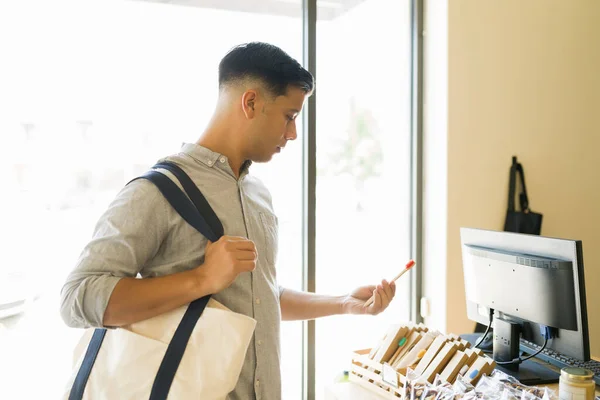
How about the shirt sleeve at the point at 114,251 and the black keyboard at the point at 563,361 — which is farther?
the black keyboard at the point at 563,361

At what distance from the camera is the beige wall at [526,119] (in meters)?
2.44

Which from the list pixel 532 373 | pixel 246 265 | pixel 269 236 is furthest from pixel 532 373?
pixel 246 265

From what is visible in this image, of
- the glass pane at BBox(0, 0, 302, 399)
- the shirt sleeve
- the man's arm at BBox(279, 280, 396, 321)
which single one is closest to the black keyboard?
the man's arm at BBox(279, 280, 396, 321)

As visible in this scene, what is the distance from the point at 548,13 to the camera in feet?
8.77

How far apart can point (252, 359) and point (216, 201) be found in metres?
0.38

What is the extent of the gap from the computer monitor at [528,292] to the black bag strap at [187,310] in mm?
937

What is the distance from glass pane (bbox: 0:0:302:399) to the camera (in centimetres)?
171

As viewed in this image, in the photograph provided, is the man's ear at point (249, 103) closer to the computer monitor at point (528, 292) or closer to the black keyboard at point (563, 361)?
the computer monitor at point (528, 292)

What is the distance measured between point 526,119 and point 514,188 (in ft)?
1.26

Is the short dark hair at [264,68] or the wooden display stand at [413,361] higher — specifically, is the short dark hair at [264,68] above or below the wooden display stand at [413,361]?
above

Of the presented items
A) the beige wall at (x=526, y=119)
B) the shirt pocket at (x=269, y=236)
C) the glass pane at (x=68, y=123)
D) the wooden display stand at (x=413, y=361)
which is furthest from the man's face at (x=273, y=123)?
the beige wall at (x=526, y=119)

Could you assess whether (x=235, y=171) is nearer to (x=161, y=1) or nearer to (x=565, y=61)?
(x=161, y=1)

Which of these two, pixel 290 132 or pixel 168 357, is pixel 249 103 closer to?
pixel 290 132

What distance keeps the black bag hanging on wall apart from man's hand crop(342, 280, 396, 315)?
4.62ft
